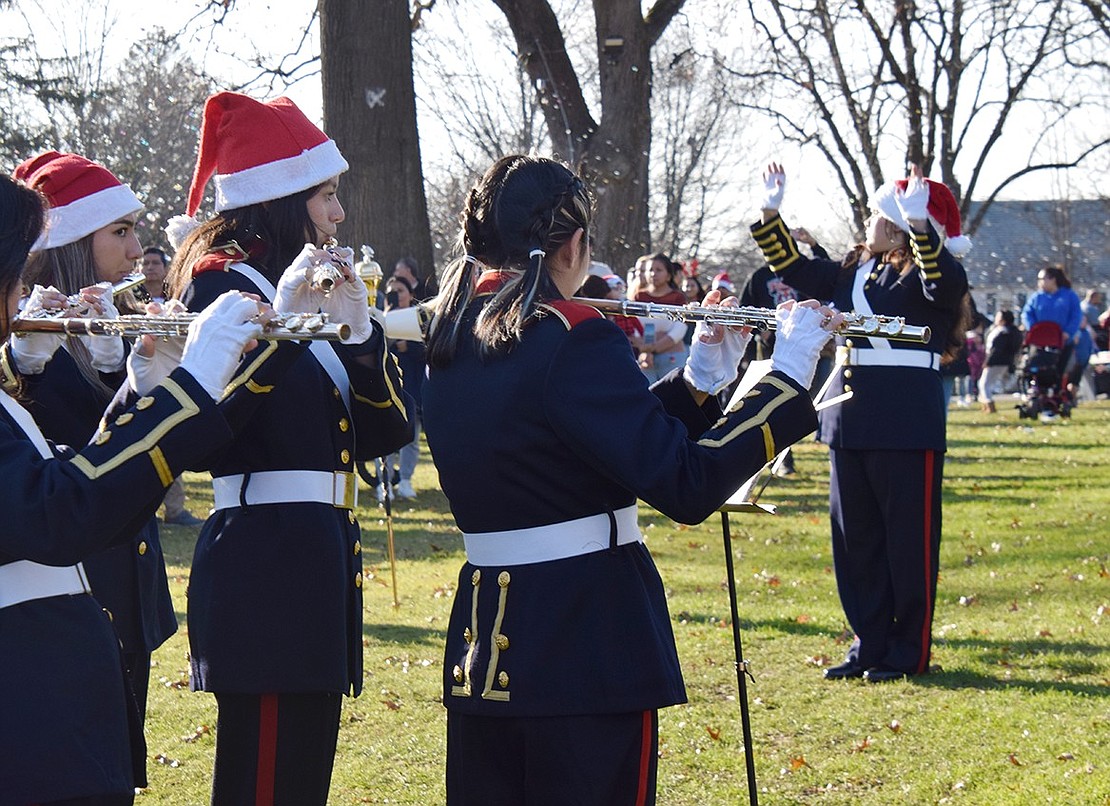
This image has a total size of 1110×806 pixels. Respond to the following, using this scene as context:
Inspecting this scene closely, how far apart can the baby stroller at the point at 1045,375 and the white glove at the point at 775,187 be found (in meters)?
14.8

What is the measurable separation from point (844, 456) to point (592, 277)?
15.7ft

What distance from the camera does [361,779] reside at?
5430mm

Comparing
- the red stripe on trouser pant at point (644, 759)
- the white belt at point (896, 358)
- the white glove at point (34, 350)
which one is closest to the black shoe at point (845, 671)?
the white belt at point (896, 358)

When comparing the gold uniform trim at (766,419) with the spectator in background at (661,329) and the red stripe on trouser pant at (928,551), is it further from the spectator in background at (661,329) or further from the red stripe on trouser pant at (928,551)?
the spectator in background at (661,329)

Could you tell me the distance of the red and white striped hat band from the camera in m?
3.62

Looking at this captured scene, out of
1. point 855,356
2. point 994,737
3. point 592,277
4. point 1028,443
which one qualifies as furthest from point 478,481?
point 1028,443

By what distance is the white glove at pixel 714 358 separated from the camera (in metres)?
3.44

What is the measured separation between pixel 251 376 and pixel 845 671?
169 inches

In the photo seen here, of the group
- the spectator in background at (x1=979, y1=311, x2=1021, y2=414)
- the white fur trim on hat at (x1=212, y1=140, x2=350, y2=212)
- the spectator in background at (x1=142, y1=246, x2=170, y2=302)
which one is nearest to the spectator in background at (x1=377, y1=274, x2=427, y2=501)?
the spectator in background at (x1=142, y1=246, x2=170, y2=302)

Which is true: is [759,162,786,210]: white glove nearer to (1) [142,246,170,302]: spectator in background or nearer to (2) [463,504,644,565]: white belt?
(2) [463,504,644,565]: white belt

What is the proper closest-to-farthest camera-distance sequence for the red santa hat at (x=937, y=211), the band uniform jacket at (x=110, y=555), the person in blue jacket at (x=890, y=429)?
1. the band uniform jacket at (x=110, y=555)
2. the red santa hat at (x=937, y=211)
3. the person in blue jacket at (x=890, y=429)

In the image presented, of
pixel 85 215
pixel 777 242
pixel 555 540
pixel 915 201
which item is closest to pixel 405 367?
pixel 777 242

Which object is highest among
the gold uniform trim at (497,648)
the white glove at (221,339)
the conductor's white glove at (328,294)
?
the conductor's white glove at (328,294)

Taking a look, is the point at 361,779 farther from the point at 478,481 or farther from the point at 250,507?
the point at 478,481
